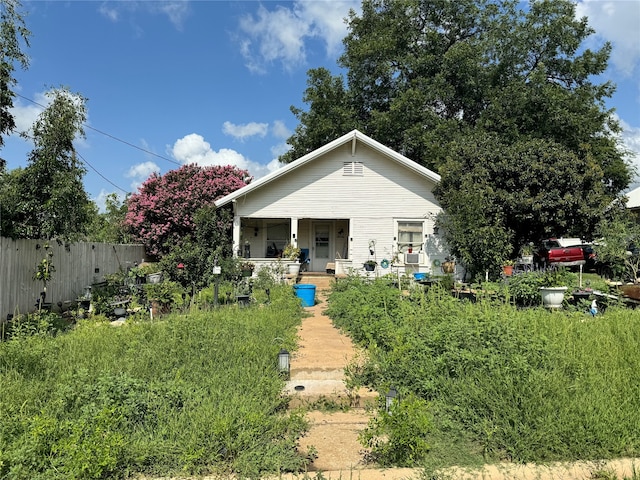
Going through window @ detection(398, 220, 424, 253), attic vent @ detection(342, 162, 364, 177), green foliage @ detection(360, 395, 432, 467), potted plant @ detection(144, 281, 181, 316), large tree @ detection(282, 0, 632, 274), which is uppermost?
large tree @ detection(282, 0, 632, 274)

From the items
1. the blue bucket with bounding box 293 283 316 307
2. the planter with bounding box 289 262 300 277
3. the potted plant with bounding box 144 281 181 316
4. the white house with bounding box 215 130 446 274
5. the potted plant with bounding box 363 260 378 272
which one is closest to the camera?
the potted plant with bounding box 144 281 181 316

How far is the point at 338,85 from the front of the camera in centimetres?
2456

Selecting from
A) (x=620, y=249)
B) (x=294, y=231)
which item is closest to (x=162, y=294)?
(x=294, y=231)

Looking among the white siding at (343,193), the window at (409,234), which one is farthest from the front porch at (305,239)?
the window at (409,234)

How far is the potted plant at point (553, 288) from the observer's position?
839 cm

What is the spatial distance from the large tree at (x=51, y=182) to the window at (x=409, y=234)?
10.6 metres

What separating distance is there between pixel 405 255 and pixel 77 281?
35.1ft

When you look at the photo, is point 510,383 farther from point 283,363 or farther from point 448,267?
point 448,267

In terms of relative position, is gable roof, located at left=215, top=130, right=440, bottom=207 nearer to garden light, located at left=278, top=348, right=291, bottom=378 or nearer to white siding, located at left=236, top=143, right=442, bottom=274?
white siding, located at left=236, top=143, right=442, bottom=274

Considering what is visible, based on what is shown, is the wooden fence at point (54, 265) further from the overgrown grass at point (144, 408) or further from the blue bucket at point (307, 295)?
the blue bucket at point (307, 295)

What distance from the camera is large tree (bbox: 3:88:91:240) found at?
8.37m

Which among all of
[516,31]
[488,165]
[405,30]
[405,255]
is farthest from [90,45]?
[516,31]

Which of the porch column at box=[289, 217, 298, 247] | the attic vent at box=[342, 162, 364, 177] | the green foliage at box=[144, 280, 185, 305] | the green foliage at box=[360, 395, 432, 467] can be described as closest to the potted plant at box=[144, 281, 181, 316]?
the green foliage at box=[144, 280, 185, 305]

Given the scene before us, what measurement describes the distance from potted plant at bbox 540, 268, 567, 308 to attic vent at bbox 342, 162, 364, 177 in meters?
8.36
